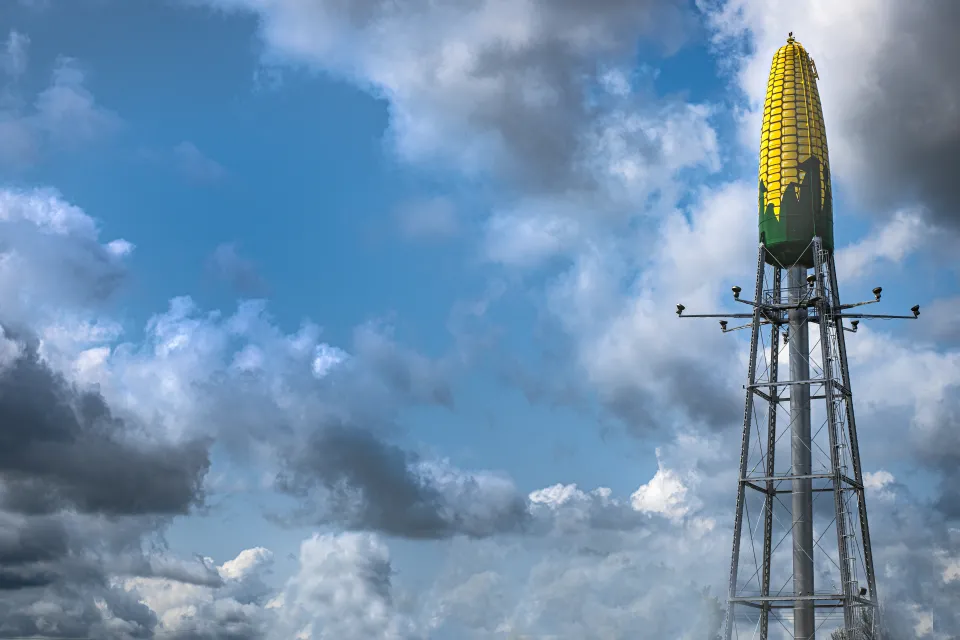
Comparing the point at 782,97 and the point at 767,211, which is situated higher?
the point at 782,97

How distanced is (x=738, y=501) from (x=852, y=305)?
19250 mm

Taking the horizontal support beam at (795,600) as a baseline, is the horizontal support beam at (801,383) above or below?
above

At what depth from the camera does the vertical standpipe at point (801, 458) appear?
292 ft

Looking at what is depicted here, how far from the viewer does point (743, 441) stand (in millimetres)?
92625

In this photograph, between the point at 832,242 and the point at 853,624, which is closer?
the point at 853,624

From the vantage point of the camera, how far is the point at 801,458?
91.5 meters

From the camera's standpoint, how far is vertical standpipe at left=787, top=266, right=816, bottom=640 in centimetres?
8894

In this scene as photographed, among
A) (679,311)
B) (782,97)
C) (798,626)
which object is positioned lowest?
(798,626)

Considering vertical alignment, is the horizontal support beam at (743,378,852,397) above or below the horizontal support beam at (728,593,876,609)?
above

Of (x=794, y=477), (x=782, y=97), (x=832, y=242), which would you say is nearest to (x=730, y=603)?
(x=794, y=477)

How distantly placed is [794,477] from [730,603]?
1152 cm

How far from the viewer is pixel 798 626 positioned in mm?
88688

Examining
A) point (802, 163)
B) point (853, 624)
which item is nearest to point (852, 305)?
point (802, 163)

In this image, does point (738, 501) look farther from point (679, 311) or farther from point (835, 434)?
point (679, 311)
